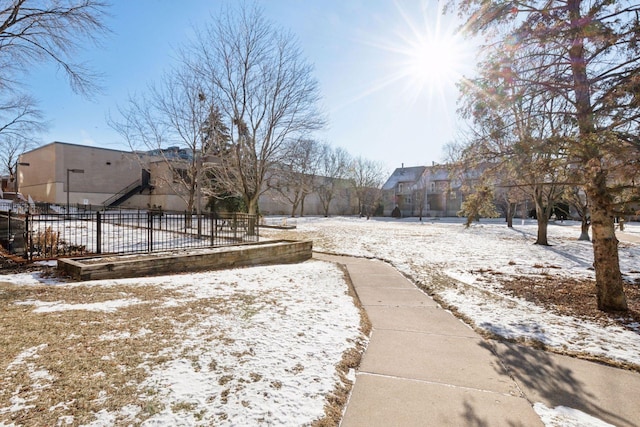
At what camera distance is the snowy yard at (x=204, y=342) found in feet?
7.54

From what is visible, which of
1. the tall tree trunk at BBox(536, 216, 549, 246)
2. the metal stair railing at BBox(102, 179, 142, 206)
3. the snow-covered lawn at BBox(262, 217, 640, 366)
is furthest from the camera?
the metal stair railing at BBox(102, 179, 142, 206)

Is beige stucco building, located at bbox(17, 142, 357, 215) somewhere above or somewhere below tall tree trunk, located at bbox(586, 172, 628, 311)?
above

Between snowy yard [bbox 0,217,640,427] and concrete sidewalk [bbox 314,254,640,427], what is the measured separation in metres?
0.28

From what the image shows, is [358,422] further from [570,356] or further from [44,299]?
[44,299]

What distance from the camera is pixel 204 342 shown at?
3.37 m

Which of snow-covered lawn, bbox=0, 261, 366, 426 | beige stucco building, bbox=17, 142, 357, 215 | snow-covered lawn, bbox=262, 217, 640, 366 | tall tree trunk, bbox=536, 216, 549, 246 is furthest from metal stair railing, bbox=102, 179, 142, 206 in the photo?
tall tree trunk, bbox=536, 216, 549, 246

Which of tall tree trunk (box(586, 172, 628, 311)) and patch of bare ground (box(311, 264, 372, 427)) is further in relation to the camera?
tall tree trunk (box(586, 172, 628, 311))

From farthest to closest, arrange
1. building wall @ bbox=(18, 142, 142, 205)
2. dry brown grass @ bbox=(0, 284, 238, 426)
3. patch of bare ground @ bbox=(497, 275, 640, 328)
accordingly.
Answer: building wall @ bbox=(18, 142, 142, 205)
patch of bare ground @ bbox=(497, 275, 640, 328)
dry brown grass @ bbox=(0, 284, 238, 426)

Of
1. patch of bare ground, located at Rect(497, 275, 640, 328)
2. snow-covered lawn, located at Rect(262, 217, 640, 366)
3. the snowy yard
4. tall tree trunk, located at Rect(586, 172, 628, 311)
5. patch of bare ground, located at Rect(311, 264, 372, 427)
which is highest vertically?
tall tree trunk, located at Rect(586, 172, 628, 311)

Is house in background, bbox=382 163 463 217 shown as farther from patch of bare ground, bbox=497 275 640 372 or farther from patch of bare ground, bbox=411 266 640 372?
patch of bare ground, bbox=497 275 640 372

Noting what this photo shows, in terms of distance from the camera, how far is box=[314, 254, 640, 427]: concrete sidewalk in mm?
2486

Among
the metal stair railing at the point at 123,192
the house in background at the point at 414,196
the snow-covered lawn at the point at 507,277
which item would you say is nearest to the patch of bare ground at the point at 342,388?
the snow-covered lawn at the point at 507,277

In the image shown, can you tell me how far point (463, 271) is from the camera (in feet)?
28.5

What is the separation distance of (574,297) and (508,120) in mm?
3752
